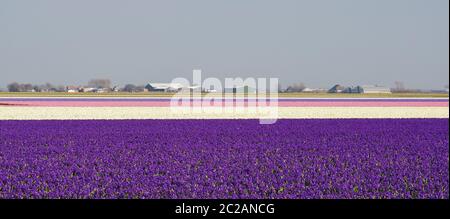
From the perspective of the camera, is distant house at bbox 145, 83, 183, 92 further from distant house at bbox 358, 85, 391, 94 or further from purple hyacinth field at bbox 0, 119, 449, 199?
purple hyacinth field at bbox 0, 119, 449, 199

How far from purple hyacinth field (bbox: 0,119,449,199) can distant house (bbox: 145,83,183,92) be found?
285 ft

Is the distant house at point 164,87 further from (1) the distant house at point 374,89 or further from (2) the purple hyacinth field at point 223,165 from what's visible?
(2) the purple hyacinth field at point 223,165

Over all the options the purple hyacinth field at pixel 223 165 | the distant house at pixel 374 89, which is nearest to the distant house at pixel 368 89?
the distant house at pixel 374 89

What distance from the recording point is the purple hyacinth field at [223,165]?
7074mm

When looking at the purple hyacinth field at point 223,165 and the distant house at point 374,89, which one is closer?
the purple hyacinth field at point 223,165

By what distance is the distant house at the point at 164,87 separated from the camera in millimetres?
104200

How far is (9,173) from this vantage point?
8.52m

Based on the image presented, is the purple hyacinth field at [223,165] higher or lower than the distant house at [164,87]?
higher

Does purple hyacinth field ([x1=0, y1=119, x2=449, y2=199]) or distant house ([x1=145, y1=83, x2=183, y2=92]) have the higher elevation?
purple hyacinth field ([x1=0, y1=119, x2=449, y2=199])

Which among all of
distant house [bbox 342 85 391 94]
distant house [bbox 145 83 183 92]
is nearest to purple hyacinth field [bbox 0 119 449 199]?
distant house [bbox 145 83 183 92]

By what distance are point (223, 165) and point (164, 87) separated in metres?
105

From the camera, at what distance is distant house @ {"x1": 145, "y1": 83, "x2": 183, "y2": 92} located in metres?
104

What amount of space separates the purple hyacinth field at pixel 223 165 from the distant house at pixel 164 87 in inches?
3415

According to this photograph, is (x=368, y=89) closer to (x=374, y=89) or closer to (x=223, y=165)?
(x=374, y=89)
